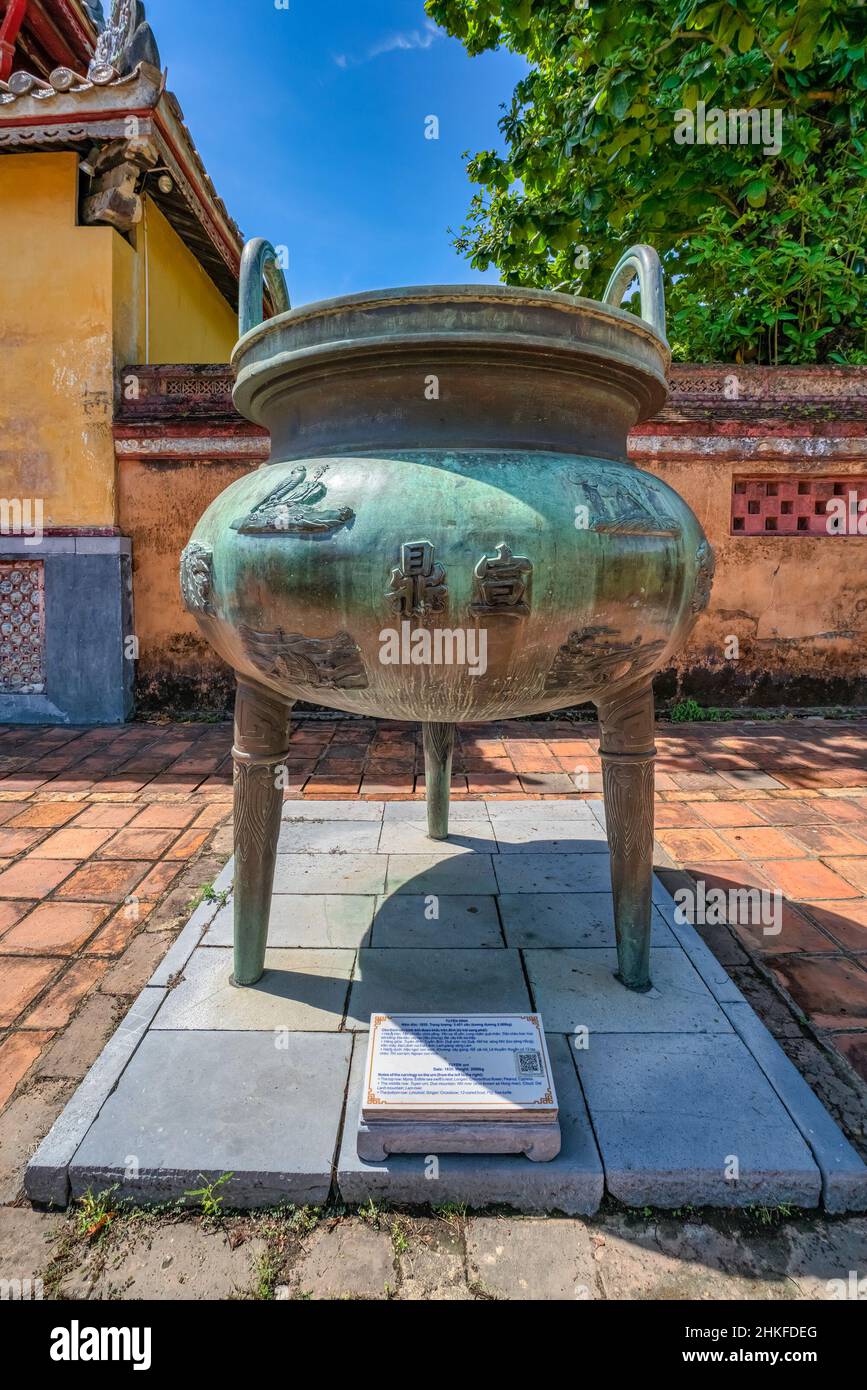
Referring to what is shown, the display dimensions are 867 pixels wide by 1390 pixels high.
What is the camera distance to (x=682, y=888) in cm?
248

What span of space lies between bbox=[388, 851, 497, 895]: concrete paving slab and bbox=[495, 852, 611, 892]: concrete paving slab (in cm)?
6

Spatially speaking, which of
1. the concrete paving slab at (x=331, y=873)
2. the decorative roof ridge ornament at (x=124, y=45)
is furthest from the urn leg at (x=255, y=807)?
the decorative roof ridge ornament at (x=124, y=45)

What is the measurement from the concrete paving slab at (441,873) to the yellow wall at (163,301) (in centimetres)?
435

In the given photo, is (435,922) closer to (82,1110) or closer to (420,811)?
(420,811)

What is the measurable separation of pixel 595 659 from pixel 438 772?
49.9 inches

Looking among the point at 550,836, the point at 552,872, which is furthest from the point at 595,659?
the point at 550,836

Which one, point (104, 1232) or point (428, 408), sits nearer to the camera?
point (104, 1232)

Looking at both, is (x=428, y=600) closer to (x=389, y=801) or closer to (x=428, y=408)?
(x=428, y=408)

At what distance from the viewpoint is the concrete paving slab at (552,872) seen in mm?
2393

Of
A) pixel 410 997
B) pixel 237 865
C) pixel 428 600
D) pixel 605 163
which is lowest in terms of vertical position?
pixel 410 997

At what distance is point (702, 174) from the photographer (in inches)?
220

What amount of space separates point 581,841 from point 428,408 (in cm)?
180

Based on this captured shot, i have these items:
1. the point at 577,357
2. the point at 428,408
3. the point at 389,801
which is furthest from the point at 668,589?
the point at 389,801

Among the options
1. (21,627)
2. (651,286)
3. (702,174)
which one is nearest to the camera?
(651,286)
